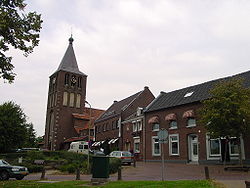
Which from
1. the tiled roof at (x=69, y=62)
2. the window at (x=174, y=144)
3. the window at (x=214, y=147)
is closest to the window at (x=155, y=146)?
the window at (x=174, y=144)

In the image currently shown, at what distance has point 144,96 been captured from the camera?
4978 centimetres

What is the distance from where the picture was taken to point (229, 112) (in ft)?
67.8

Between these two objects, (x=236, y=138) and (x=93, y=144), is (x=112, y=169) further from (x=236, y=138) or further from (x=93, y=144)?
(x=93, y=144)

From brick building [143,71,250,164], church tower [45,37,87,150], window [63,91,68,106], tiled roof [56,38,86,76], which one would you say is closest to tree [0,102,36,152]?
brick building [143,71,250,164]

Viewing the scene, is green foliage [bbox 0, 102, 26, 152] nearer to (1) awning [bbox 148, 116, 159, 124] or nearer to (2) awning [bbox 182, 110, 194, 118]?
(1) awning [bbox 148, 116, 159, 124]

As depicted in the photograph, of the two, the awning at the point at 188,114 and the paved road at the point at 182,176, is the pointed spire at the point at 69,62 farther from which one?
the paved road at the point at 182,176

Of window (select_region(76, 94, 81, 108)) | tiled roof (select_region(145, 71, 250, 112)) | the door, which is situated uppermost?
window (select_region(76, 94, 81, 108))

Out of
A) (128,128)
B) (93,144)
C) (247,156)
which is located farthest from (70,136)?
(247,156)

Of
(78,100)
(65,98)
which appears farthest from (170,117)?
(78,100)

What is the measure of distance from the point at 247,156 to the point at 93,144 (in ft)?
108

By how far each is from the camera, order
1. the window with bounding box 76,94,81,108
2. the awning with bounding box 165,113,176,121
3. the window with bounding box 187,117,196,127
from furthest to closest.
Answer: the window with bounding box 76,94,81,108 → the awning with bounding box 165,113,176,121 → the window with bounding box 187,117,196,127

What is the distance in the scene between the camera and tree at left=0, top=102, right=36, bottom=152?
130ft

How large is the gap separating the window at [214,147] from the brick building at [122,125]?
12.4m

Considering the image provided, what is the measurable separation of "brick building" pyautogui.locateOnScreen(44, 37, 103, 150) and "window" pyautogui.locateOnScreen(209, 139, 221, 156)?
123ft
